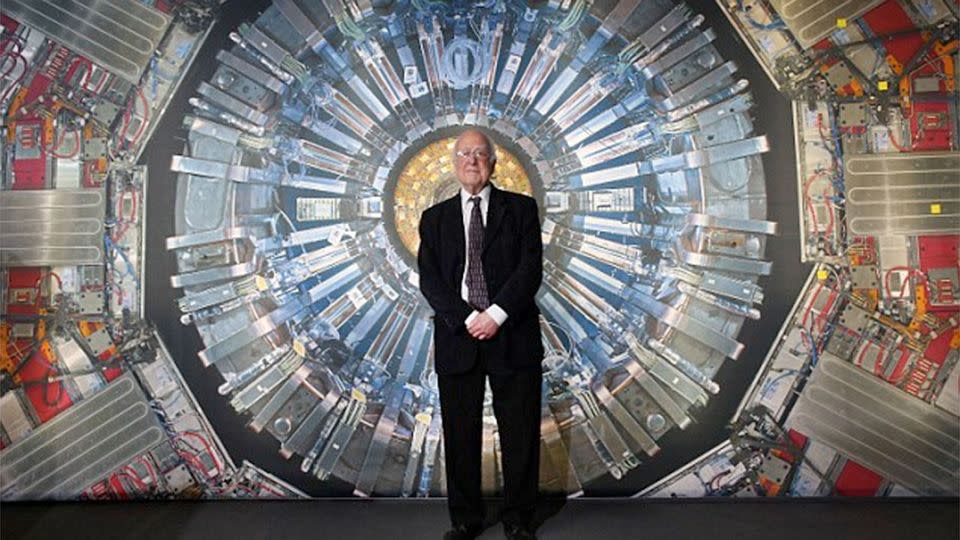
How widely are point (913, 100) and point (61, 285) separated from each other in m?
3.57

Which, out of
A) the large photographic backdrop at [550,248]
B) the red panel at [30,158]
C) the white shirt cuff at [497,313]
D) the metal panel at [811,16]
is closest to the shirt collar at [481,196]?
the white shirt cuff at [497,313]

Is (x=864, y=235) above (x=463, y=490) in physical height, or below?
above

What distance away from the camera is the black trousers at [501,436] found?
2293mm

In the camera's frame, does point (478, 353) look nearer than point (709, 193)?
Yes

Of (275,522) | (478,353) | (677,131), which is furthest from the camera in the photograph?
(677,131)

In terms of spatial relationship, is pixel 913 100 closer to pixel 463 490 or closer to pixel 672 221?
pixel 672 221

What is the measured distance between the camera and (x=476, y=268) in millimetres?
2291

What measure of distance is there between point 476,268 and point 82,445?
73.9 inches

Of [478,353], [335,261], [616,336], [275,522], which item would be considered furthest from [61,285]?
[616,336]

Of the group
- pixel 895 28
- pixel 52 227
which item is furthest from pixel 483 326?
pixel 895 28

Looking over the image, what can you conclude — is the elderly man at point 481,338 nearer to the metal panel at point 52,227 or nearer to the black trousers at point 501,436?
the black trousers at point 501,436

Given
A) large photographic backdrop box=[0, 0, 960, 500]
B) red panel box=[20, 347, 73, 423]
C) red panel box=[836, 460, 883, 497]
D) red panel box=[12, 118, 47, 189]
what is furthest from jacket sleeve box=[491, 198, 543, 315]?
red panel box=[12, 118, 47, 189]

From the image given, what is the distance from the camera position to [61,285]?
2.88 metres

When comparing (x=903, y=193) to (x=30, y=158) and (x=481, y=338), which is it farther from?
(x=30, y=158)
